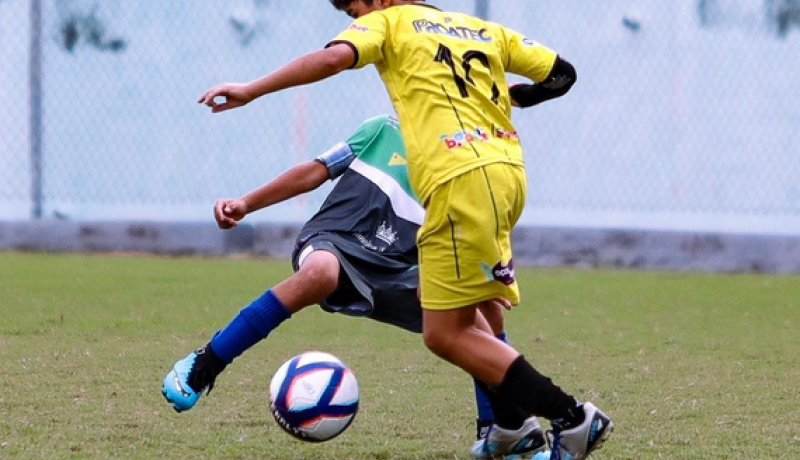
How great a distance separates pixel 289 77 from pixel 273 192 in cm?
83

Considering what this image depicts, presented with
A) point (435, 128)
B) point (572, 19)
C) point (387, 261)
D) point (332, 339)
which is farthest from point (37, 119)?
point (435, 128)

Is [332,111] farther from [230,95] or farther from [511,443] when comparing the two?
[230,95]

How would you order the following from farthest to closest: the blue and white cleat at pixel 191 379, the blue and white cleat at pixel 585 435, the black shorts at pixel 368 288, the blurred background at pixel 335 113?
the blurred background at pixel 335 113 < the black shorts at pixel 368 288 < the blue and white cleat at pixel 191 379 < the blue and white cleat at pixel 585 435

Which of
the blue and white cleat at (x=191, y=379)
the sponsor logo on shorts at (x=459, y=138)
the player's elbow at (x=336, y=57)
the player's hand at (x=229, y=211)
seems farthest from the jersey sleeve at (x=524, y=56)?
the blue and white cleat at (x=191, y=379)

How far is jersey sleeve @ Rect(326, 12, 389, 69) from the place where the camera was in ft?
9.83

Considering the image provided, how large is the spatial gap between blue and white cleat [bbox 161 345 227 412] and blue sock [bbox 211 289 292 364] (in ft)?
0.10

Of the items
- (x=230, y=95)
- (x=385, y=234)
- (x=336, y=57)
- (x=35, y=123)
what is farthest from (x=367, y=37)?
(x=35, y=123)

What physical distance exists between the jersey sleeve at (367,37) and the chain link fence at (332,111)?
5359mm

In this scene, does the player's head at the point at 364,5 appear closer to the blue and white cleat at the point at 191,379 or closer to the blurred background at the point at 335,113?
the blue and white cleat at the point at 191,379

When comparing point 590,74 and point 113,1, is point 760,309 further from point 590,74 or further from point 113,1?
point 113,1

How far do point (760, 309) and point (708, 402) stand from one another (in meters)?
2.63

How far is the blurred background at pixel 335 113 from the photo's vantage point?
8484 millimetres

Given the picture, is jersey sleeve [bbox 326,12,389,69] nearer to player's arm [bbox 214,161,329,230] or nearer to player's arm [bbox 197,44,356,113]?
player's arm [bbox 197,44,356,113]

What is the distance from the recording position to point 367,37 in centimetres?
303
